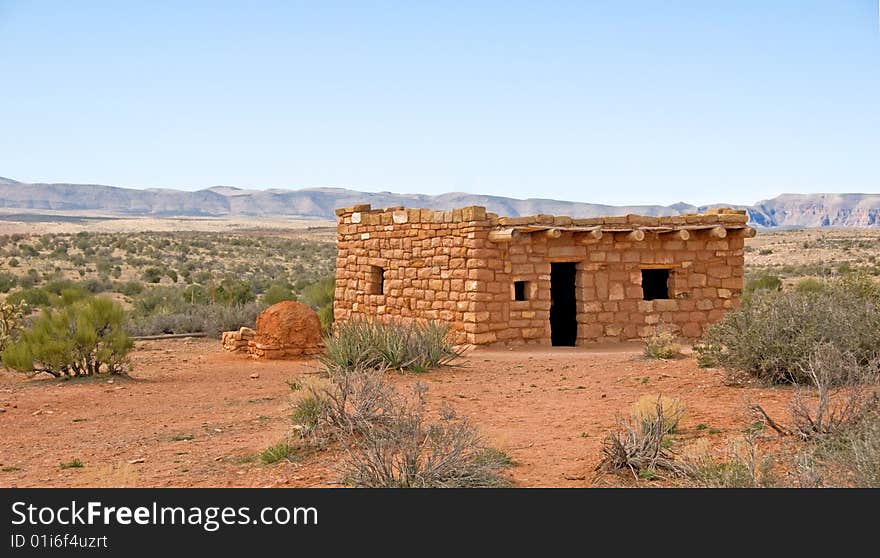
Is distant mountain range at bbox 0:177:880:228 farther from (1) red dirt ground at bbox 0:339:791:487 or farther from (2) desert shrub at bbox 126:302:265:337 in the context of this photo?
(1) red dirt ground at bbox 0:339:791:487

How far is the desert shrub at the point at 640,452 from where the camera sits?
18.6ft

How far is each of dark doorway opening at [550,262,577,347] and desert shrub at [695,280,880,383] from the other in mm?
6737

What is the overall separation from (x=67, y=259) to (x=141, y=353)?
24242 millimetres

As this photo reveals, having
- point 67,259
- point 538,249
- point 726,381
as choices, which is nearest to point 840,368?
point 726,381

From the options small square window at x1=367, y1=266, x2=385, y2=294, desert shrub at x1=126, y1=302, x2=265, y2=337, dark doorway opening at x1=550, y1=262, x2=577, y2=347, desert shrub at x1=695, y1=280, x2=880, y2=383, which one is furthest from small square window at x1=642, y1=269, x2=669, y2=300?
desert shrub at x1=126, y1=302, x2=265, y2=337

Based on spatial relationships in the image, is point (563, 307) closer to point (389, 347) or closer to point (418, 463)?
point (389, 347)

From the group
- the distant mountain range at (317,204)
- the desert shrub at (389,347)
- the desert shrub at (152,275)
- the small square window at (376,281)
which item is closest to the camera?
the desert shrub at (389,347)

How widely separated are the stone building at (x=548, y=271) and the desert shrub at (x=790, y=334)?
5.27 metres

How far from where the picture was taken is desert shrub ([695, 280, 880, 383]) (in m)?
8.13

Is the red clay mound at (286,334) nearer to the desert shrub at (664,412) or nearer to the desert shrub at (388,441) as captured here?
the desert shrub at (388,441)

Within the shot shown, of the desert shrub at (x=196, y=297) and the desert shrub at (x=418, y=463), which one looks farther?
the desert shrub at (x=196, y=297)

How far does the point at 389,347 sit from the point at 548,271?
4.35 meters

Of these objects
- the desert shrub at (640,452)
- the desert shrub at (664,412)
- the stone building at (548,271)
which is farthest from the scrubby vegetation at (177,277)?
the desert shrub at (640,452)

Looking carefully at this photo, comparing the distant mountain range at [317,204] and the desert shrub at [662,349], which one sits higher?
the distant mountain range at [317,204]
